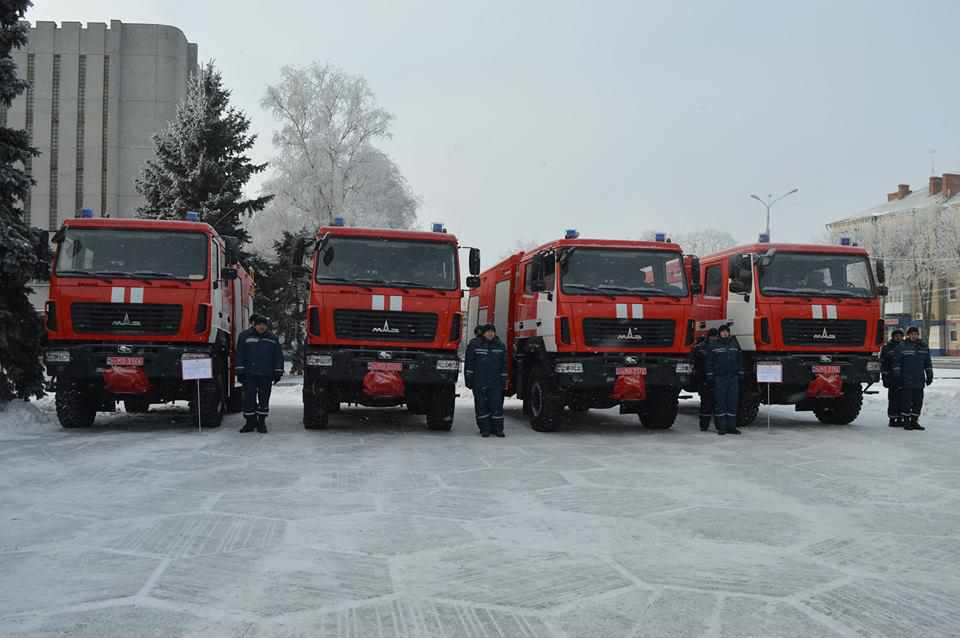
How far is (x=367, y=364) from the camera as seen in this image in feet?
37.5

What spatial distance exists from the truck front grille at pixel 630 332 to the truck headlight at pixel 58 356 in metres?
7.15

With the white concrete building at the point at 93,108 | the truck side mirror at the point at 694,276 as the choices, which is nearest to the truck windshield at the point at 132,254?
the truck side mirror at the point at 694,276

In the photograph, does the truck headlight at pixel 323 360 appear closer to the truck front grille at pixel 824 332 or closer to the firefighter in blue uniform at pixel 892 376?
the truck front grille at pixel 824 332

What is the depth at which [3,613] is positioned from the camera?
410 centimetres

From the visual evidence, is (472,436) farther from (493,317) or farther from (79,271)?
(79,271)

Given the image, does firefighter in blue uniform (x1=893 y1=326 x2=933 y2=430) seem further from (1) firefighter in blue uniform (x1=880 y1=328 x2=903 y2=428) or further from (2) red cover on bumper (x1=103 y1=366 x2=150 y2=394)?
(2) red cover on bumper (x1=103 y1=366 x2=150 y2=394)

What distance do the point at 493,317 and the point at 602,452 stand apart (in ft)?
19.7

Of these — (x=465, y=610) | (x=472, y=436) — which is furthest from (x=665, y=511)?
(x=472, y=436)

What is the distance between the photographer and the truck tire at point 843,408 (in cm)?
1398

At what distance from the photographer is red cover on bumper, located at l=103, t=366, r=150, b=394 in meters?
11.2

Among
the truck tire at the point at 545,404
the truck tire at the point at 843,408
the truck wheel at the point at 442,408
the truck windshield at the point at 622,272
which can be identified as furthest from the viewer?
the truck tire at the point at 843,408

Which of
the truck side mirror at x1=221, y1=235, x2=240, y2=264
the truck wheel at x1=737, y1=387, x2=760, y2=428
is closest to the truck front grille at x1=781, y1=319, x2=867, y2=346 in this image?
the truck wheel at x1=737, y1=387, x2=760, y2=428

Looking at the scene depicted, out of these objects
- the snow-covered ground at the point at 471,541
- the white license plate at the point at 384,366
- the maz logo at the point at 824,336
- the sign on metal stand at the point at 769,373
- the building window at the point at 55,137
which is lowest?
the snow-covered ground at the point at 471,541

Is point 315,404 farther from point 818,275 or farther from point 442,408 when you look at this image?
point 818,275
